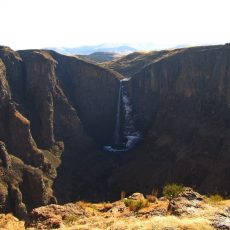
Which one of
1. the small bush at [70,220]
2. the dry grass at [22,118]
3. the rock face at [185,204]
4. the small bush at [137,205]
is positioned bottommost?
the dry grass at [22,118]

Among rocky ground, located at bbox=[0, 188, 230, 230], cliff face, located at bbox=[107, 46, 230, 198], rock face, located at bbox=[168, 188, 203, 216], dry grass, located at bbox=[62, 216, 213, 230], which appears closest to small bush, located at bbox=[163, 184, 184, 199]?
rocky ground, located at bbox=[0, 188, 230, 230]

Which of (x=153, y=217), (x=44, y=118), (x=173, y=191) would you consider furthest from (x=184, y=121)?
(x=153, y=217)

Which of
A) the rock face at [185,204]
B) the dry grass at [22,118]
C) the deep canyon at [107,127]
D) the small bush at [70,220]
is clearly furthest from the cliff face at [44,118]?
the rock face at [185,204]

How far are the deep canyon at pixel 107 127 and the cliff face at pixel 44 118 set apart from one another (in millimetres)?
190

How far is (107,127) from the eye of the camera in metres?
99.4

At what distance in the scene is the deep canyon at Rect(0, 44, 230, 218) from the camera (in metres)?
70.6

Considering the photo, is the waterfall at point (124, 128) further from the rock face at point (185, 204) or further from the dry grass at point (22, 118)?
the rock face at point (185, 204)

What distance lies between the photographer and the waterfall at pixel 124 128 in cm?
9301

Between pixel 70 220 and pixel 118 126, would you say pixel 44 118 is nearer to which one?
pixel 118 126

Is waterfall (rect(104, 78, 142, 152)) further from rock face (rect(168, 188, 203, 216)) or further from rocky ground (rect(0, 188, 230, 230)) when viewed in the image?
rock face (rect(168, 188, 203, 216))

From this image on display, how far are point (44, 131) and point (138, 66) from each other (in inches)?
1508

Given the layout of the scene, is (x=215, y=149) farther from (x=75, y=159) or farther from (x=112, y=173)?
(x=75, y=159)

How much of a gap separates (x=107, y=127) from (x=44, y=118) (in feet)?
58.5

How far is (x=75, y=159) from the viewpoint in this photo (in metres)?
83.7
